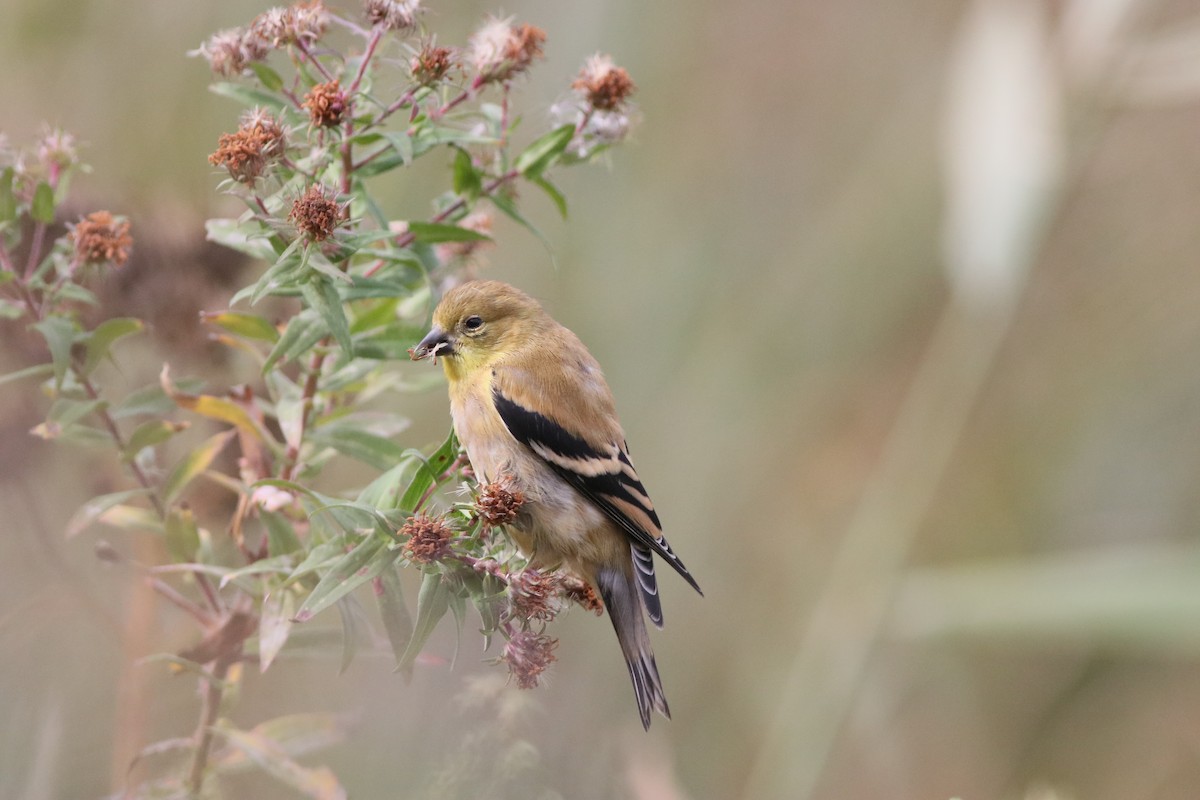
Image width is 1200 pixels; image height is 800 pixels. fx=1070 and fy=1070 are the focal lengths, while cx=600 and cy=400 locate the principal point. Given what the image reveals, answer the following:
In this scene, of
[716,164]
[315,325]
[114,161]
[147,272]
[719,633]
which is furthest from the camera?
[716,164]

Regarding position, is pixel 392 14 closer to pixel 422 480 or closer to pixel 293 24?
pixel 293 24

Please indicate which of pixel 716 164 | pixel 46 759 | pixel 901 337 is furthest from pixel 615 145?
pixel 901 337

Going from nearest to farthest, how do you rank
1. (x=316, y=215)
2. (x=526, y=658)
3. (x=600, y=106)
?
(x=316, y=215)
(x=526, y=658)
(x=600, y=106)

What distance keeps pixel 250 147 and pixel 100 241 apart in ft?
1.54

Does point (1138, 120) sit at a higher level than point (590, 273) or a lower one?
higher

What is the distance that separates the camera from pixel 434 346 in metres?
2.20

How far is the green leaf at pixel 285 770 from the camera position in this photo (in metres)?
1.87

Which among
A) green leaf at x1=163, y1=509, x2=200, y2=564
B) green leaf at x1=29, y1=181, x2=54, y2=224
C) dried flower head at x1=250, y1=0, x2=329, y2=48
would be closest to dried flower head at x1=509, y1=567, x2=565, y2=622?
green leaf at x1=163, y1=509, x2=200, y2=564

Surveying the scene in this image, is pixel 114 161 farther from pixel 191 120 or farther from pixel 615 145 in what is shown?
pixel 615 145

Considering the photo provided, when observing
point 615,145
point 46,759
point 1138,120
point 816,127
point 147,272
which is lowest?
point 46,759

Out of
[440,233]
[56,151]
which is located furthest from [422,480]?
[56,151]

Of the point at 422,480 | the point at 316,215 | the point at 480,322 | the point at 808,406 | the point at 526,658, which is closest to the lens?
the point at 316,215

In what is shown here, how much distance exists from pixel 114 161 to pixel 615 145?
1920mm

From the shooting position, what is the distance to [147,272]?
7.85 feet
